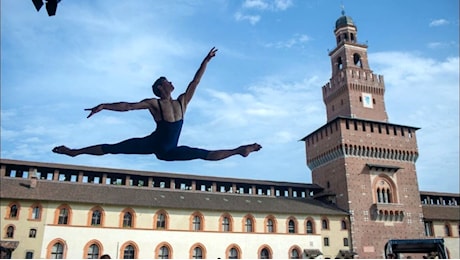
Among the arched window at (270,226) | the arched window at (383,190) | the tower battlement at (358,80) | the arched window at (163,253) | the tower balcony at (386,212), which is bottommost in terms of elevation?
the arched window at (163,253)

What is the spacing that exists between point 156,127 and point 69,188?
127 ft

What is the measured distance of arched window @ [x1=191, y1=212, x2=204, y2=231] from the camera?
4206cm

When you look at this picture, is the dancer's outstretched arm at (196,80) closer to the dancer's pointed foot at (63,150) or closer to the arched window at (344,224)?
the dancer's pointed foot at (63,150)

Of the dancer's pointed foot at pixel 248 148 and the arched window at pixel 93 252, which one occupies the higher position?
the dancer's pointed foot at pixel 248 148

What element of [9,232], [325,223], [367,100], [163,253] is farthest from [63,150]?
[367,100]

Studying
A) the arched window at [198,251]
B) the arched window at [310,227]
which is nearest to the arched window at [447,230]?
the arched window at [310,227]

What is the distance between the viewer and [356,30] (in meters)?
61.4

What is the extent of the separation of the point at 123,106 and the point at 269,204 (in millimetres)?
43364

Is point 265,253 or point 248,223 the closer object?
point 265,253

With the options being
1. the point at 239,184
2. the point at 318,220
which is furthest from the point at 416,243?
the point at 239,184

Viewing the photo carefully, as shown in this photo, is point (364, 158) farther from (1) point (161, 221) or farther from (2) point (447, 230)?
(1) point (161, 221)

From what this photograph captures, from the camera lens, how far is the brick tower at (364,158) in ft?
159

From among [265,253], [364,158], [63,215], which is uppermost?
[364,158]

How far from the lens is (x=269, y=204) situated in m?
47.0
